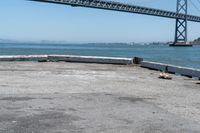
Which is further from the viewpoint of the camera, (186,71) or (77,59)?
(77,59)

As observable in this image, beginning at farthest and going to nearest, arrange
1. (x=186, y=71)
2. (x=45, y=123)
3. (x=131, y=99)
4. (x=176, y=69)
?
(x=176, y=69) < (x=186, y=71) < (x=131, y=99) < (x=45, y=123)

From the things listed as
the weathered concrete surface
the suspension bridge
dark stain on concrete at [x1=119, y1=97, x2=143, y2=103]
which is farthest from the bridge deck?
dark stain on concrete at [x1=119, y1=97, x2=143, y2=103]

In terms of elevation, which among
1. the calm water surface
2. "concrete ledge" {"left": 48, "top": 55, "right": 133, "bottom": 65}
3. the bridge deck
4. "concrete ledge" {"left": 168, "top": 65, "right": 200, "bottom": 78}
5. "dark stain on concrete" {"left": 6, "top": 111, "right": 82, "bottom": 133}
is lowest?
the calm water surface

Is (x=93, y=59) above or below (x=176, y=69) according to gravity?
below

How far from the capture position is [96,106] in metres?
10.2

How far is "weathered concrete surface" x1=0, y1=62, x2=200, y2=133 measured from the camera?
8039 millimetres

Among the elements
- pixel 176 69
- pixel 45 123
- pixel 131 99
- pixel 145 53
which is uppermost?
pixel 45 123

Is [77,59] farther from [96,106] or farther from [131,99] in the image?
[96,106]

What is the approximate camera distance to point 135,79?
17.3m

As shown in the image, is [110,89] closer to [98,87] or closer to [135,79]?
[98,87]

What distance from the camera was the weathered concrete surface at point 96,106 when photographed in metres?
→ 8.04

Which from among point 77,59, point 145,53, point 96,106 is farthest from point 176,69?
point 145,53

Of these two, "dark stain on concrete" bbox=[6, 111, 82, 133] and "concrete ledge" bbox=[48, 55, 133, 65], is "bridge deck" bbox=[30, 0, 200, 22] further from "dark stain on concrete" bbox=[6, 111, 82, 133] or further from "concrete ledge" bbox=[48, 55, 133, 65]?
"dark stain on concrete" bbox=[6, 111, 82, 133]

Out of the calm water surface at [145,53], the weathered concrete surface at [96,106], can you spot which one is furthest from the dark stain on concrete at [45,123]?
the calm water surface at [145,53]
